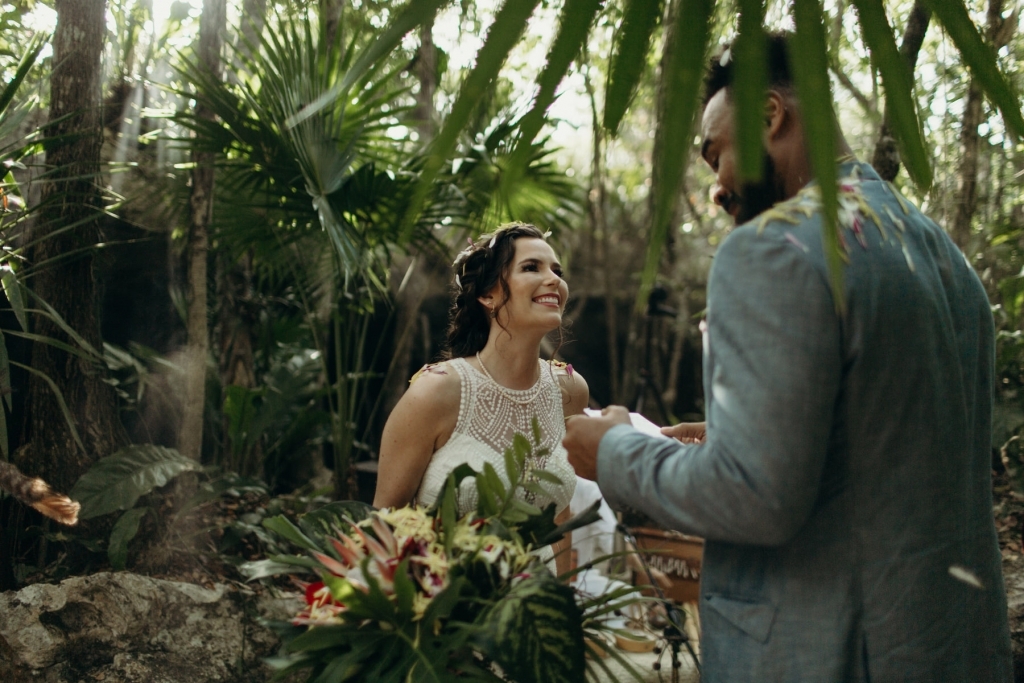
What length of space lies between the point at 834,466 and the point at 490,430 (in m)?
1.32

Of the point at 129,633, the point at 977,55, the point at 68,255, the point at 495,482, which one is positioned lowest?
the point at 129,633

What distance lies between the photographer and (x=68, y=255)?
272 centimetres

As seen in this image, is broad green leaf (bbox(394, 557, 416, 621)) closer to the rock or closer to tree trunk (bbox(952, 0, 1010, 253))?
the rock

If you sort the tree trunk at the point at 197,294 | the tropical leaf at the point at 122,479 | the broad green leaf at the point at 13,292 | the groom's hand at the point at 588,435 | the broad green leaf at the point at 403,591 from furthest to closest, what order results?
the tree trunk at the point at 197,294 → the tropical leaf at the point at 122,479 → the broad green leaf at the point at 13,292 → the groom's hand at the point at 588,435 → the broad green leaf at the point at 403,591

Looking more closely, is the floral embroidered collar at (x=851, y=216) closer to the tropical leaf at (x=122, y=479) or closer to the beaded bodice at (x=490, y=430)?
the beaded bodice at (x=490, y=430)

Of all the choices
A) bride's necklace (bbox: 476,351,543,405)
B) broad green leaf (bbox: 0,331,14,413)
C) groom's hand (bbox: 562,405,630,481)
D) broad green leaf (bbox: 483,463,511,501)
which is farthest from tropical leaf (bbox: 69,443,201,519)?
groom's hand (bbox: 562,405,630,481)

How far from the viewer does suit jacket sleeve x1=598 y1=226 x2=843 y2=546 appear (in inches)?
37.3

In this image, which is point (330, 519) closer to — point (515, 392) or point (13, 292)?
point (515, 392)

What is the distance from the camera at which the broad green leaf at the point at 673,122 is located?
1.49ft

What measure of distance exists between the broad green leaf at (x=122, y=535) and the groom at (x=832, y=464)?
2.36 meters

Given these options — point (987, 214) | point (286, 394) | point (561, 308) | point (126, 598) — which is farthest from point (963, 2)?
point (987, 214)

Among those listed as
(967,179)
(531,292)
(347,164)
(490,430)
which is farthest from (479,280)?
(967,179)

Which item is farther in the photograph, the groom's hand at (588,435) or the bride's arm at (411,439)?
the bride's arm at (411,439)

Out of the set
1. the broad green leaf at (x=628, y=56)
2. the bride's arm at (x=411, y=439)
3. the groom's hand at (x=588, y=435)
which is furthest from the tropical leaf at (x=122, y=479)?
the broad green leaf at (x=628, y=56)
